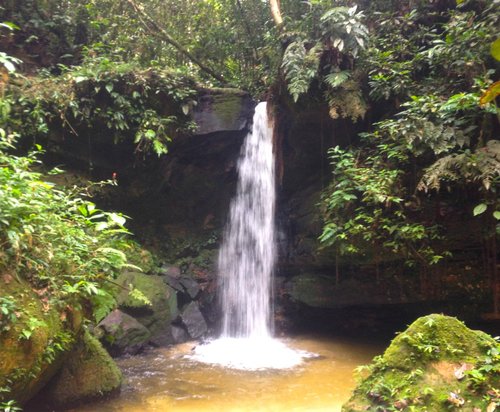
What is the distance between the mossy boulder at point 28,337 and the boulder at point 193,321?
3959mm

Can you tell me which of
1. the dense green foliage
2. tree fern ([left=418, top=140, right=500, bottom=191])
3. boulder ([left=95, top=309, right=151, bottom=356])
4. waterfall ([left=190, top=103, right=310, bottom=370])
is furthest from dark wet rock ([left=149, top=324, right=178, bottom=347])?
tree fern ([left=418, top=140, right=500, bottom=191])

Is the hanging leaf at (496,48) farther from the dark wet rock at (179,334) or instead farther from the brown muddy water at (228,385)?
the dark wet rock at (179,334)

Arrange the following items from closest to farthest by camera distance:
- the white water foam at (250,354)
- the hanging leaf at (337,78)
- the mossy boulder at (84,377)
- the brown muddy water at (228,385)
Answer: the mossy boulder at (84,377) < the brown muddy water at (228,385) < the white water foam at (250,354) < the hanging leaf at (337,78)

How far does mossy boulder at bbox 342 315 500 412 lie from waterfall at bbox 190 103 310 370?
195 inches

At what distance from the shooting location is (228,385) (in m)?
5.09

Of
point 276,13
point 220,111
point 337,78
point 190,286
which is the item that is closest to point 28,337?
point 190,286

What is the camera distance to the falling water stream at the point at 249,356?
4.57 metres

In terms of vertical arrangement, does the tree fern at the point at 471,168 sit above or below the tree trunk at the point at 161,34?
below

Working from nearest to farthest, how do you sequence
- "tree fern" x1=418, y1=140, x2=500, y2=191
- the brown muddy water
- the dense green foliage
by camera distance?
1. the brown muddy water
2. "tree fern" x1=418, y1=140, x2=500, y2=191
3. the dense green foliage

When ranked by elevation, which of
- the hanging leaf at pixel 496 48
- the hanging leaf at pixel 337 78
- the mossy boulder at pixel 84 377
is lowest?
the mossy boulder at pixel 84 377

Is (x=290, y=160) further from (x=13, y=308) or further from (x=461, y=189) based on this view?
(x=13, y=308)

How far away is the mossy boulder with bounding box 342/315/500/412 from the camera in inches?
115

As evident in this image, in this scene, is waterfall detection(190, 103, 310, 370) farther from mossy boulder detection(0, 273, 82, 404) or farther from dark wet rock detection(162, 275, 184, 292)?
mossy boulder detection(0, 273, 82, 404)

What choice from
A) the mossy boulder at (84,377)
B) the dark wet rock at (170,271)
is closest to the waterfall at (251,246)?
the dark wet rock at (170,271)
